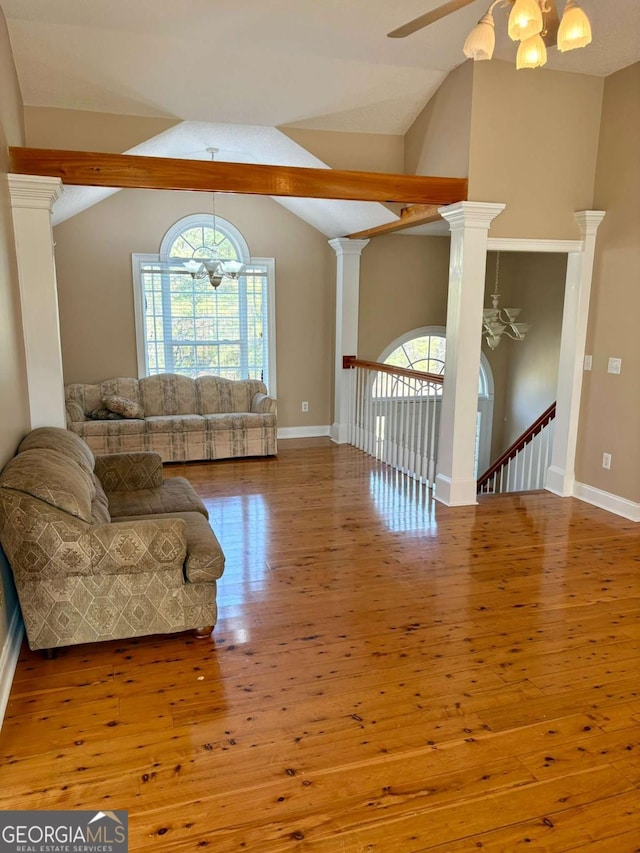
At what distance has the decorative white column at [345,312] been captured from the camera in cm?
708

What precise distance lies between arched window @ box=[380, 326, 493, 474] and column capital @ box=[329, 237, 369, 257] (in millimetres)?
1337

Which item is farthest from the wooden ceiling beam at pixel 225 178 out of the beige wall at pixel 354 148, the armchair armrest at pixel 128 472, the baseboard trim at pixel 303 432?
the baseboard trim at pixel 303 432

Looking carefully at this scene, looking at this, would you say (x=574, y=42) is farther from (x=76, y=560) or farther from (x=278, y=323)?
(x=278, y=323)

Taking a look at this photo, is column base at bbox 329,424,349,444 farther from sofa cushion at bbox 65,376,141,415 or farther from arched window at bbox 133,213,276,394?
sofa cushion at bbox 65,376,141,415

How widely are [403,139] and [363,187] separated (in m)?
1.10

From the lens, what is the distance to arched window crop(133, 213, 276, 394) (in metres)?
7.01

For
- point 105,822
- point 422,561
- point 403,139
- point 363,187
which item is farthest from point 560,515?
point 105,822

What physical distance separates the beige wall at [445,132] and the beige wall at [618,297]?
1.19m

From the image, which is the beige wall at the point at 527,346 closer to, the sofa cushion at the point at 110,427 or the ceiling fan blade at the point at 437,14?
the sofa cushion at the point at 110,427

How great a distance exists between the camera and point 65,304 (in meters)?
6.71

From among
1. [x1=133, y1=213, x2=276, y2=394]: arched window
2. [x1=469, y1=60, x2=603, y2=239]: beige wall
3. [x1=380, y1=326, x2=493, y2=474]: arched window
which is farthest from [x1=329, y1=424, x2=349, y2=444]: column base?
[x1=469, y1=60, x2=603, y2=239]: beige wall

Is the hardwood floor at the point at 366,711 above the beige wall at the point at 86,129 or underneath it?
underneath

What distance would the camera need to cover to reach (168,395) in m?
6.84

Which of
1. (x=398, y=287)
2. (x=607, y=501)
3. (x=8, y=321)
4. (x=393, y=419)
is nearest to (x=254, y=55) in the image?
(x=8, y=321)
